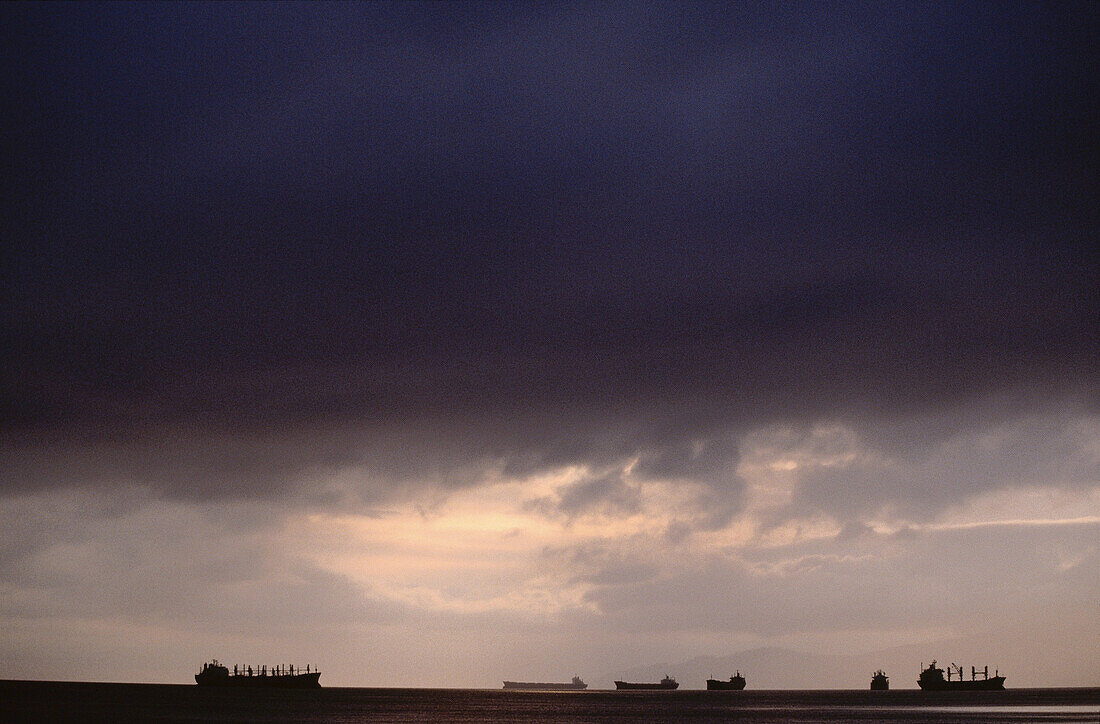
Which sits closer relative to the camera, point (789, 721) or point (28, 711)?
point (28, 711)

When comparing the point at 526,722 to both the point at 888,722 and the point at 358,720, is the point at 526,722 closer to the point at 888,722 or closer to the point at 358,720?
the point at 358,720

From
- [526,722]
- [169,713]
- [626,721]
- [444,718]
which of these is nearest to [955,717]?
[626,721]

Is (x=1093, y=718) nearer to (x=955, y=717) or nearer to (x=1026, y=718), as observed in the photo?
(x=1026, y=718)

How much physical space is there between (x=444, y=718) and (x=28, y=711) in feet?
218

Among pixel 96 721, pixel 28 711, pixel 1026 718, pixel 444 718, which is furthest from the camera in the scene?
pixel 444 718

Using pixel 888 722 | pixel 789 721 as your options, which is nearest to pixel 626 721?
pixel 789 721

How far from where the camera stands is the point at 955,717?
17300cm

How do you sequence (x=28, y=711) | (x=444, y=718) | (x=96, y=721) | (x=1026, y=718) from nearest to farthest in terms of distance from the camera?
(x=96, y=721), (x=28, y=711), (x=1026, y=718), (x=444, y=718)

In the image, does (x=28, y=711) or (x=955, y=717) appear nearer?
(x=28, y=711)

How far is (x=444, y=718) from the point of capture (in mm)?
178875

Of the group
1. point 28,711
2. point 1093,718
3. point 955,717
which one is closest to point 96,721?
point 28,711

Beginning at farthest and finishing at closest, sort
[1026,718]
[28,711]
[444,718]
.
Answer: [444,718]
[1026,718]
[28,711]

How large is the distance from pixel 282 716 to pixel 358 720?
11.8 metres

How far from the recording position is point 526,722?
16388cm
